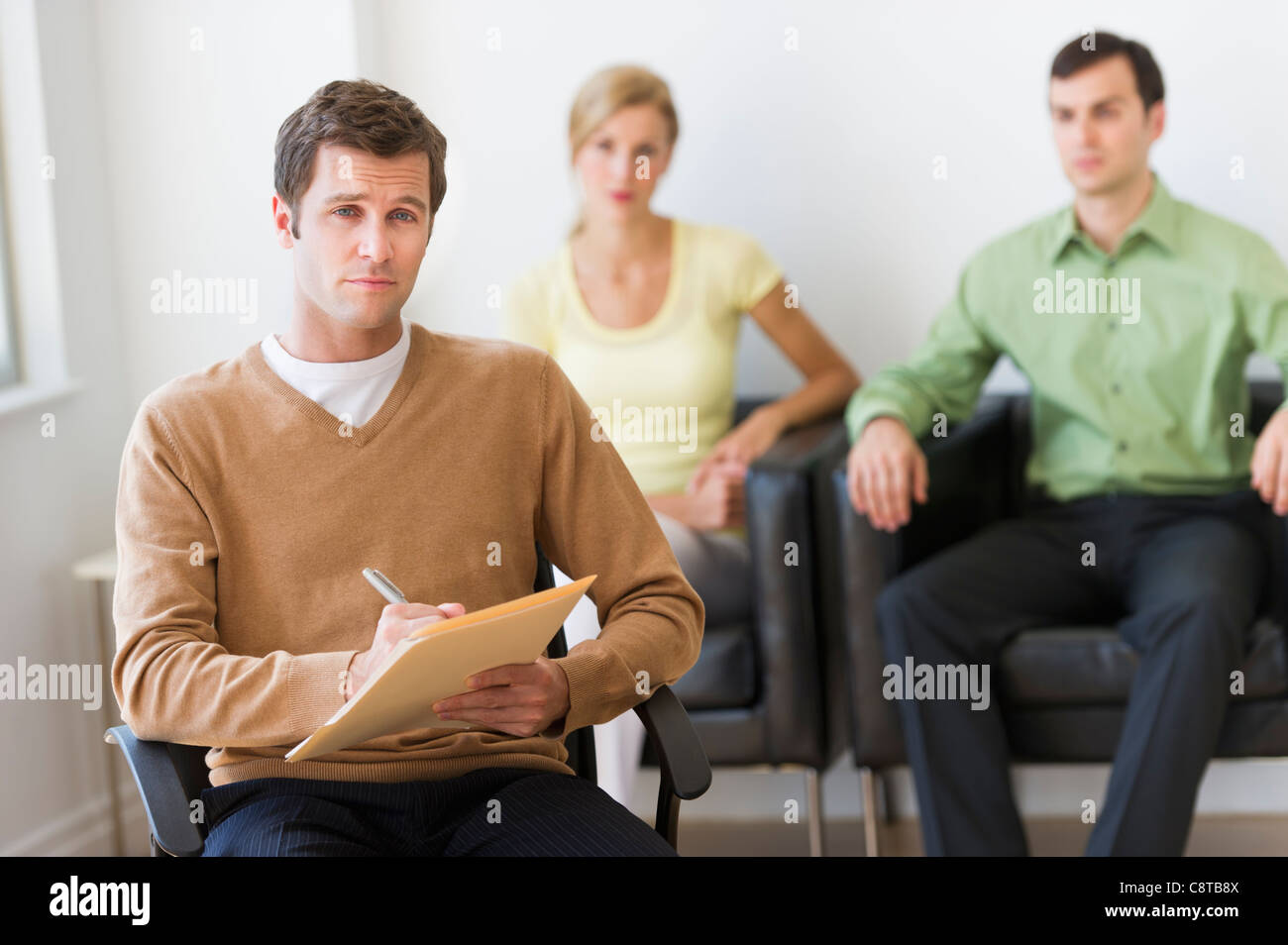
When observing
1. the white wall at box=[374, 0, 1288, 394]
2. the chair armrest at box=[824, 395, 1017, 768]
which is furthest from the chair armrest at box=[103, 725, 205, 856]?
the white wall at box=[374, 0, 1288, 394]

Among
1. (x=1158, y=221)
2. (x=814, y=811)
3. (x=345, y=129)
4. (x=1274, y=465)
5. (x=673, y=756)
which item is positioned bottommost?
(x=814, y=811)

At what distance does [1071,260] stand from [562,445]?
4.68 feet

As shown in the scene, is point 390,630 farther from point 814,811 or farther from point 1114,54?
point 1114,54

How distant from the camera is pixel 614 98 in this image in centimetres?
268

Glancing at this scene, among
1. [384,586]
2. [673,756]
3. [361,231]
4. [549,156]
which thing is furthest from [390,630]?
[549,156]

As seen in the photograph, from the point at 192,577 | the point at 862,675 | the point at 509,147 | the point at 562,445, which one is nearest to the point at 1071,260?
the point at 862,675

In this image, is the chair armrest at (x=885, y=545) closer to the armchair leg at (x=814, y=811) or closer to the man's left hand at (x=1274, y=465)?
the armchair leg at (x=814, y=811)

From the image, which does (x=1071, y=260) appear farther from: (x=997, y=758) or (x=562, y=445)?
(x=562, y=445)

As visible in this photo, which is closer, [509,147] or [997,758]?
[997,758]

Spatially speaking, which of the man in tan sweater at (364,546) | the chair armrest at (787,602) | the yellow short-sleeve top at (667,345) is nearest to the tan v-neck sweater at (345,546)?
the man in tan sweater at (364,546)

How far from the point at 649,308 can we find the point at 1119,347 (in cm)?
85

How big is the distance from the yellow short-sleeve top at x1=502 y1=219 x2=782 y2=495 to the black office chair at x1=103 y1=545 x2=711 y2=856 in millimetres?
1235

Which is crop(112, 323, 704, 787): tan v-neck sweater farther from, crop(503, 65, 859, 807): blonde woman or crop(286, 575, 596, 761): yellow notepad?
crop(503, 65, 859, 807): blonde woman

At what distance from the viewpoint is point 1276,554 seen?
8.02 feet
